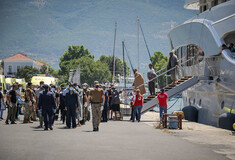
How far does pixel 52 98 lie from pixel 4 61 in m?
173

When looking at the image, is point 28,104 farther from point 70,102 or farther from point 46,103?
point 46,103

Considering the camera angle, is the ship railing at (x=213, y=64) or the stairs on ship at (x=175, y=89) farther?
the stairs on ship at (x=175, y=89)

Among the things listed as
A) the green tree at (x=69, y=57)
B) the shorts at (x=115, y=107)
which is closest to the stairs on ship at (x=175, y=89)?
the shorts at (x=115, y=107)

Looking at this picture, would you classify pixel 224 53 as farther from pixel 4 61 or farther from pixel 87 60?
pixel 4 61

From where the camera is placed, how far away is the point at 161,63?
421 ft

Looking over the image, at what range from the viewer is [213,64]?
2422 cm

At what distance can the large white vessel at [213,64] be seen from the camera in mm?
21250

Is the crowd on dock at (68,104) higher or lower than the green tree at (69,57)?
lower

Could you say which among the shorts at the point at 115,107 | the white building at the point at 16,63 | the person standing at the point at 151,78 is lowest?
the shorts at the point at 115,107

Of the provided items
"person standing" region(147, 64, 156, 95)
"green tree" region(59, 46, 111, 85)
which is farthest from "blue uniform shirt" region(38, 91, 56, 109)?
"green tree" region(59, 46, 111, 85)

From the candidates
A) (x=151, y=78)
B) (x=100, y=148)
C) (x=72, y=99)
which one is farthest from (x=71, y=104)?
(x=151, y=78)

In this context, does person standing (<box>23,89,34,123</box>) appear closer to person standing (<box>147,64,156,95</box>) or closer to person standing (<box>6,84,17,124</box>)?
person standing (<box>6,84,17,124</box>)

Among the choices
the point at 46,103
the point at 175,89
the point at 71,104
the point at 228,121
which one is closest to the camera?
the point at 46,103

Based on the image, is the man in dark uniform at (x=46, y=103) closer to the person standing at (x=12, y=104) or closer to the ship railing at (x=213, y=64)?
the person standing at (x=12, y=104)
